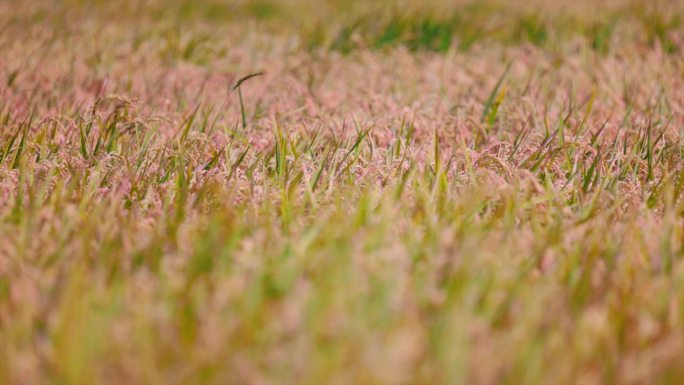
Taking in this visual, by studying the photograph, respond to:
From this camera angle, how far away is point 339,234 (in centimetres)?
132

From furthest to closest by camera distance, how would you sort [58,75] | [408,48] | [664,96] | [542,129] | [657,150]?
[408,48], [58,75], [664,96], [542,129], [657,150]

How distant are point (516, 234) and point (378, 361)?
55cm

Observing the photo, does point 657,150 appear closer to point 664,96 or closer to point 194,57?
point 664,96

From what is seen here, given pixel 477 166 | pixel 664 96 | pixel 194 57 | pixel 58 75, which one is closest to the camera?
pixel 477 166

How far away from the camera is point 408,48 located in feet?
11.5

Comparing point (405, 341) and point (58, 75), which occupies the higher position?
point (405, 341)

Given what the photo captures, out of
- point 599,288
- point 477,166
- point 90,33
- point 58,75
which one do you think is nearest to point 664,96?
point 477,166

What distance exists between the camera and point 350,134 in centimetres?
212

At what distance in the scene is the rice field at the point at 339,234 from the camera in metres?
0.97

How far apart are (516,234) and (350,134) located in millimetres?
833

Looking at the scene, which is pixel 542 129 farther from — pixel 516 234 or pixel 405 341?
pixel 405 341

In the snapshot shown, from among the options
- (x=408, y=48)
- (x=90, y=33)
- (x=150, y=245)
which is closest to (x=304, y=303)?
(x=150, y=245)

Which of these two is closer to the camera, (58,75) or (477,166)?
(477,166)

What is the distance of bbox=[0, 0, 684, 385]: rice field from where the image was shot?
973 mm
